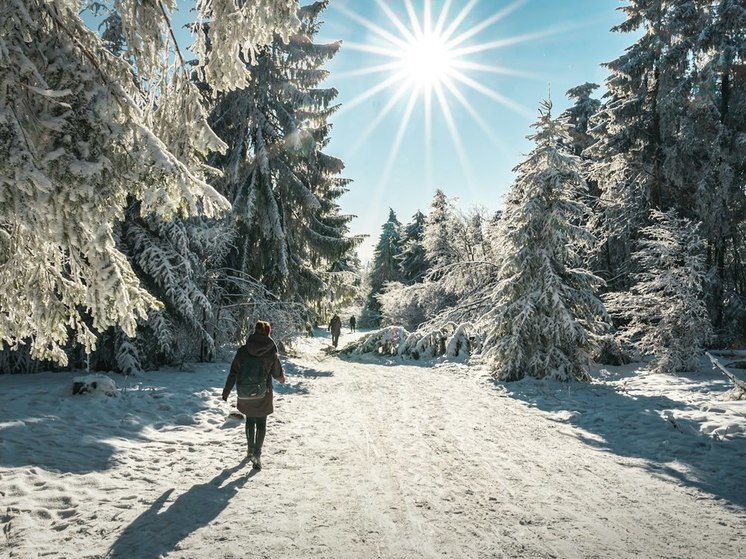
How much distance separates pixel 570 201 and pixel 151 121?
1087cm

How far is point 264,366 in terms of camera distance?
605 cm

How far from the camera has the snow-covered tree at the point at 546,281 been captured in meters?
11.8

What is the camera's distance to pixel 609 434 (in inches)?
290

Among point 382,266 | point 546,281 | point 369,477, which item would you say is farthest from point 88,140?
point 382,266

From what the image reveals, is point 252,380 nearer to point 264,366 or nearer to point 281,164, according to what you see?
point 264,366

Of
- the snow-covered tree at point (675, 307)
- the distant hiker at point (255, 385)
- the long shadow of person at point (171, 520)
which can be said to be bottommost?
the long shadow of person at point (171, 520)

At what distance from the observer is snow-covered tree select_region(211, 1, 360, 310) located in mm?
15750

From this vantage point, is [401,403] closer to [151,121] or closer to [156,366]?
[156,366]

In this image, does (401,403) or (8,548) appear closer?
(8,548)

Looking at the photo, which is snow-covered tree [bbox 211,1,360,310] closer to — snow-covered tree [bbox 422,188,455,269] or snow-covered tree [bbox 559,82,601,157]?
snow-covered tree [bbox 422,188,455,269]

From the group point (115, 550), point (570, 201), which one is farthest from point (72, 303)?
point (570, 201)

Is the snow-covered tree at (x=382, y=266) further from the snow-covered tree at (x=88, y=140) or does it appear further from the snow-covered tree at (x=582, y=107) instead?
the snow-covered tree at (x=88, y=140)

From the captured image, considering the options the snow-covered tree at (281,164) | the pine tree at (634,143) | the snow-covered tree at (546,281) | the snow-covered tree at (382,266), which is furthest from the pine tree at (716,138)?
the snow-covered tree at (382,266)

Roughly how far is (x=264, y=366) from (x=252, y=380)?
0.81ft
